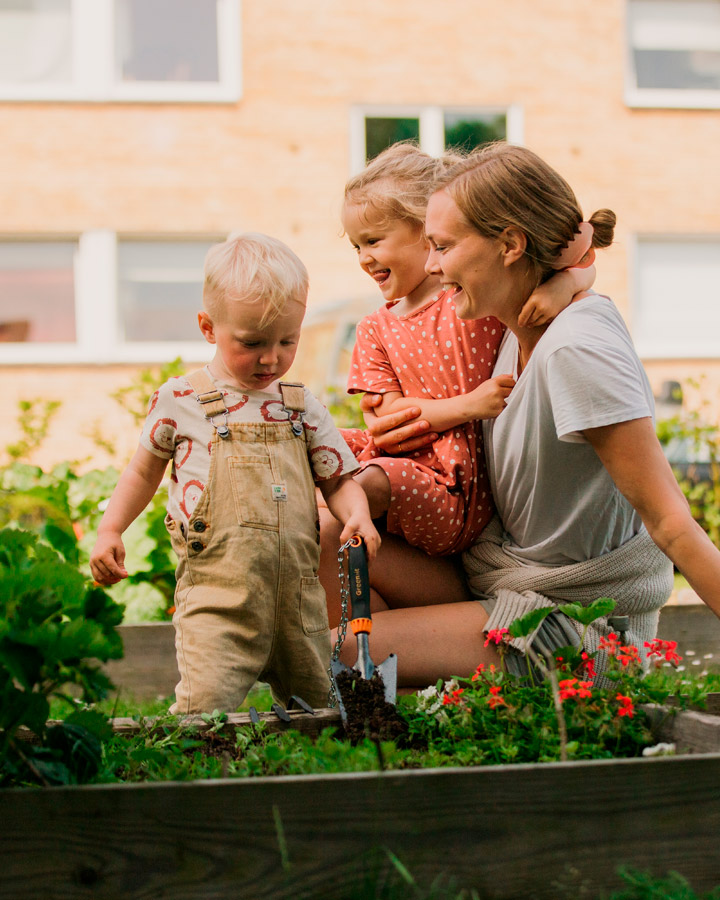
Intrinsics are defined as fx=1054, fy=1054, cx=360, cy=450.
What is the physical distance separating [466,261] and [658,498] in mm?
731

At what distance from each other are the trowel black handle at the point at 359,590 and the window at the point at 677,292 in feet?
36.3

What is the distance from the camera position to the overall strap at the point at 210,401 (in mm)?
2436

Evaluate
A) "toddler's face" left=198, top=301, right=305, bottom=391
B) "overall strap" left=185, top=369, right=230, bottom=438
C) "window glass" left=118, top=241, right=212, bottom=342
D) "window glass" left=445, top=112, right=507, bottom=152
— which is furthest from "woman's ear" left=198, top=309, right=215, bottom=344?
"window glass" left=445, top=112, right=507, bottom=152

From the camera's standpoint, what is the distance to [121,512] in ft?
8.15

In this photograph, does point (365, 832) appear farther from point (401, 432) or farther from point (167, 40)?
point (167, 40)

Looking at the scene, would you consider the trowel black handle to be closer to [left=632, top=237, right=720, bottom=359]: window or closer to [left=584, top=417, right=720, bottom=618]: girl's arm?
[left=584, top=417, right=720, bottom=618]: girl's arm

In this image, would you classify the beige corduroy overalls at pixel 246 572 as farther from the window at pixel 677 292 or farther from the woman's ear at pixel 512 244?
the window at pixel 677 292

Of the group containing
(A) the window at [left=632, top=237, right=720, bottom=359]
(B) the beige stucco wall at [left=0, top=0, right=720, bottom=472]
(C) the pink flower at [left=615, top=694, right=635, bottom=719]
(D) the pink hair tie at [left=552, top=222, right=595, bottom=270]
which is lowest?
(C) the pink flower at [left=615, top=694, right=635, bottom=719]

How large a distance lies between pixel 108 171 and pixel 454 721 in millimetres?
11017

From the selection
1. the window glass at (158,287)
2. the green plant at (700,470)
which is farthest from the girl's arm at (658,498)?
the window glass at (158,287)

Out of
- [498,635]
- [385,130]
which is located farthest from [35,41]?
[498,635]

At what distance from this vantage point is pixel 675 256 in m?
12.9

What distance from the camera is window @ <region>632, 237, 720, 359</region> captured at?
12.8 meters

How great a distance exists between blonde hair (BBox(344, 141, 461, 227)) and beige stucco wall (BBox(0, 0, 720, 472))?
28.5ft
